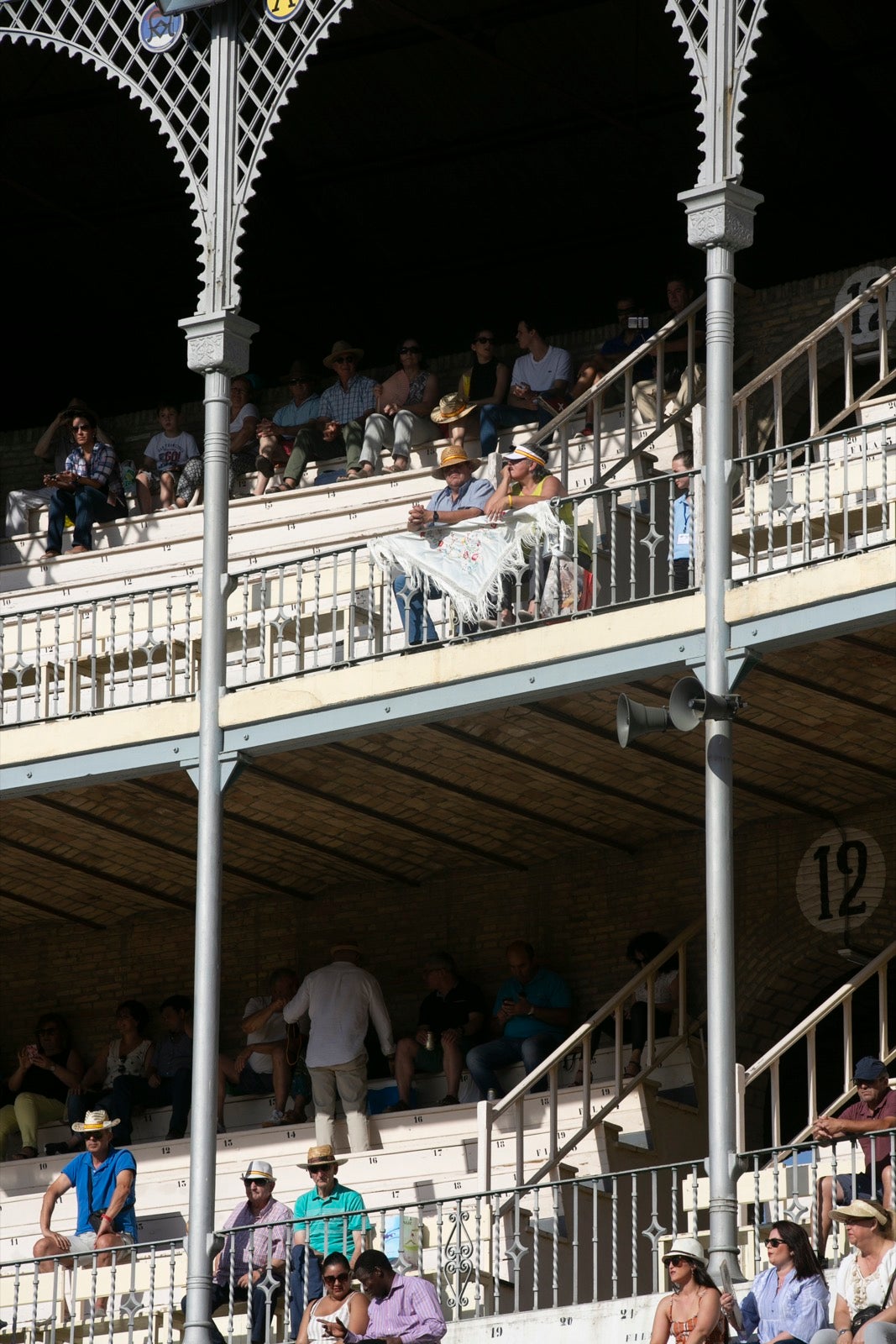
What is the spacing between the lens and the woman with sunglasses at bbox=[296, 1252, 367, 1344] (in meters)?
13.3

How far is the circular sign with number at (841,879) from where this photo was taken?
17812 mm

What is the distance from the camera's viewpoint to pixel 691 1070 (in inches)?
673

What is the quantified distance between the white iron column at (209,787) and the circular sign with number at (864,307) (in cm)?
430

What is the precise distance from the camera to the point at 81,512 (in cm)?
2069

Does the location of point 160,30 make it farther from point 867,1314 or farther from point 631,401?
point 867,1314

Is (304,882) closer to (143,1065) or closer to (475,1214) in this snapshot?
(143,1065)

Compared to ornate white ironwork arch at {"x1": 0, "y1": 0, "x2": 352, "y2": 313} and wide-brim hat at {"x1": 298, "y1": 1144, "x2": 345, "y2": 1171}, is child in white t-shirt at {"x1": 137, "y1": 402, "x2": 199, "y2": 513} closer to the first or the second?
ornate white ironwork arch at {"x1": 0, "y1": 0, "x2": 352, "y2": 313}

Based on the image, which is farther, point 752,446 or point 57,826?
point 752,446

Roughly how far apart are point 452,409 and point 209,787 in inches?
175

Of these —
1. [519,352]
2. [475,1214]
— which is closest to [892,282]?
[519,352]

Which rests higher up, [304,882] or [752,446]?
[752,446]

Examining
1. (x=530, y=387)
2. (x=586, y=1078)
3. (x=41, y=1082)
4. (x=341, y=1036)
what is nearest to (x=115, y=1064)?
(x=41, y=1082)

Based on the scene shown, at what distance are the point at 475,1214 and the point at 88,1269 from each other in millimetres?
2271

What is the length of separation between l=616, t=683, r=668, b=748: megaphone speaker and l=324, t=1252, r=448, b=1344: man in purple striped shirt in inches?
108
